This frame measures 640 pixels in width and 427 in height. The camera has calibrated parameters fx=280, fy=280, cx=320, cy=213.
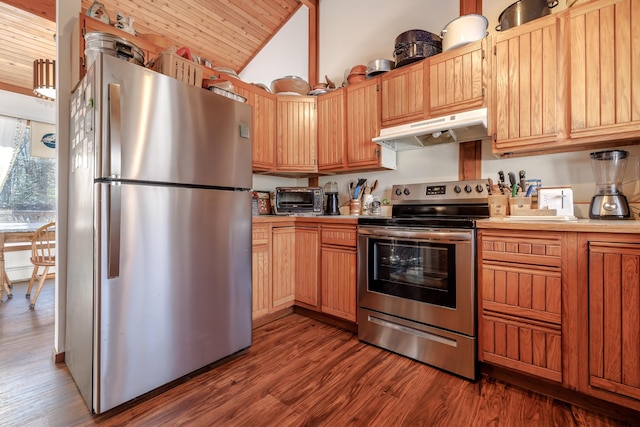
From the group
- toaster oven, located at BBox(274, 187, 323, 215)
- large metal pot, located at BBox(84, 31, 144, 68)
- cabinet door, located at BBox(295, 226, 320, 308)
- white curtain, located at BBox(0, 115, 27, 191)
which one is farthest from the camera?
white curtain, located at BBox(0, 115, 27, 191)

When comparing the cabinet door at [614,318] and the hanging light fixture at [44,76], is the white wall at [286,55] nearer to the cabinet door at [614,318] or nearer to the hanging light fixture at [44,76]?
the hanging light fixture at [44,76]

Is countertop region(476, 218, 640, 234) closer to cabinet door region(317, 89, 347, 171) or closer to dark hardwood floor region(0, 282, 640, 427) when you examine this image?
dark hardwood floor region(0, 282, 640, 427)

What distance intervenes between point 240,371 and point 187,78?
72.8 inches

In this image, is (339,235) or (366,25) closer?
(339,235)

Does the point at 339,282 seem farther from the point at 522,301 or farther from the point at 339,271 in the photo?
the point at 522,301

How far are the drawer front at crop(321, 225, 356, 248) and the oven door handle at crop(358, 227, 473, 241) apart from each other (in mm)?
102

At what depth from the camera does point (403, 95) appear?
2.31m

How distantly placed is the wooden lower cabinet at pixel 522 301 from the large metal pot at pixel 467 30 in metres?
1.39

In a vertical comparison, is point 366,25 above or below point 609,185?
above

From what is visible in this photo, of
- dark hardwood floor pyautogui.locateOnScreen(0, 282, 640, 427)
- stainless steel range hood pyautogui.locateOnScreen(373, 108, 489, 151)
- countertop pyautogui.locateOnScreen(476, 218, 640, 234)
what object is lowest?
dark hardwood floor pyautogui.locateOnScreen(0, 282, 640, 427)

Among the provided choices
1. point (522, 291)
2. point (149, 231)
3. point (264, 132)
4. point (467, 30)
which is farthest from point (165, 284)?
point (467, 30)

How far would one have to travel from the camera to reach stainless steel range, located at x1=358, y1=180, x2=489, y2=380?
65.4 inches

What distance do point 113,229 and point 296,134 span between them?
6.51ft

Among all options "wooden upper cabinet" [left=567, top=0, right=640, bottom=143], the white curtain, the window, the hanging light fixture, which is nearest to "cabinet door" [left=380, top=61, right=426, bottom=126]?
"wooden upper cabinet" [left=567, top=0, right=640, bottom=143]
